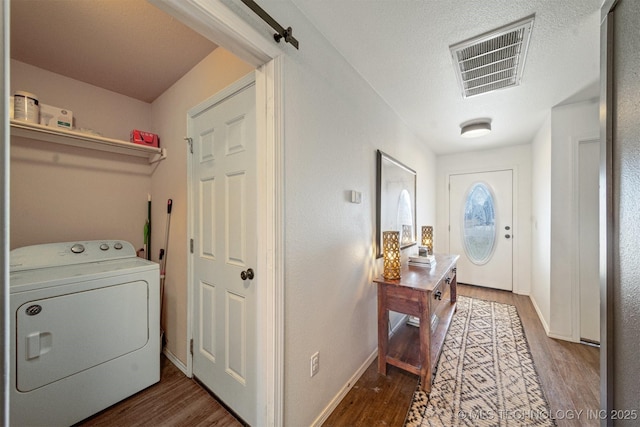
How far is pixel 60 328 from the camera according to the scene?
4.44ft

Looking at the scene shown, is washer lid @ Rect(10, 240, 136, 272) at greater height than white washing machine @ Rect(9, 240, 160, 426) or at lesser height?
greater

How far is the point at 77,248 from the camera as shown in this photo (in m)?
1.75

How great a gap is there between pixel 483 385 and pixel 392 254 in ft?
3.75

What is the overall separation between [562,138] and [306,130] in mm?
2814

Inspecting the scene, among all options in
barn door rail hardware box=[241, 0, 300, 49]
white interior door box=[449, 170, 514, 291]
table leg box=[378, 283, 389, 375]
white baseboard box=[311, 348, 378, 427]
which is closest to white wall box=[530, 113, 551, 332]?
white interior door box=[449, 170, 514, 291]

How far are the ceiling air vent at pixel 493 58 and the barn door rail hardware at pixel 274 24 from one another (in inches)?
44.9

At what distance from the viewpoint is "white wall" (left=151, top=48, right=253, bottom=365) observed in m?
1.81

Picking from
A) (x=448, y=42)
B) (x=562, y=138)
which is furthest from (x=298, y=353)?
(x=562, y=138)

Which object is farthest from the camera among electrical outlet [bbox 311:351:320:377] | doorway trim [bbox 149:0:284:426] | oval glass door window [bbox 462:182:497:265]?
oval glass door window [bbox 462:182:497:265]

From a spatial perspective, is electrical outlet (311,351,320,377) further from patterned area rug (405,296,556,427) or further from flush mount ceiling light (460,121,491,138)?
flush mount ceiling light (460,121,491,138)

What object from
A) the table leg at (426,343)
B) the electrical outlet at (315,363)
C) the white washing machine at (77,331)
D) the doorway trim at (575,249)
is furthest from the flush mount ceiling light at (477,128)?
the white washing machine at (77,331)

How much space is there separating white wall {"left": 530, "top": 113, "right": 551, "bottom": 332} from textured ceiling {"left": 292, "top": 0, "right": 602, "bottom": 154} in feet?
1.76

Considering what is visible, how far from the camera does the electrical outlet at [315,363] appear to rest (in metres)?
1.37

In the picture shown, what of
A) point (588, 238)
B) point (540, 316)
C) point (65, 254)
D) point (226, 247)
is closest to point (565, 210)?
point (588, 238)
